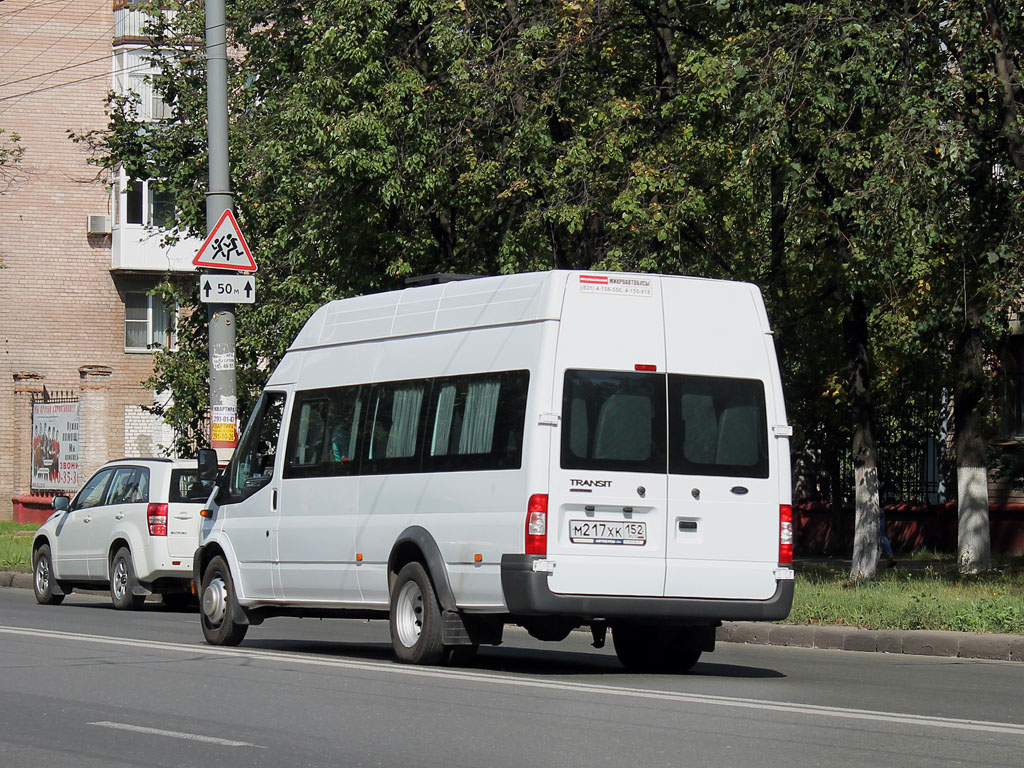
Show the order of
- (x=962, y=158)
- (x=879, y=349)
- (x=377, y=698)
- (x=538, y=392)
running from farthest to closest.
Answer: (x=879, y=349)
(x=962, y=158)
(x=538, y=392)
(x=377, y=698)

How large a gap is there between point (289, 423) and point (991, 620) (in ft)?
20.3

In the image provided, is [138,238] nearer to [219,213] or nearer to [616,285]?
[219,213]

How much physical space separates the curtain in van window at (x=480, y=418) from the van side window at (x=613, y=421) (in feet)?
2.12

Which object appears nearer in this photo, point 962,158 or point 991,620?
point 991,620

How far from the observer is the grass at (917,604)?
1408 centimetres

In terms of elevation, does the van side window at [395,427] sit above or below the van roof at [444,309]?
below

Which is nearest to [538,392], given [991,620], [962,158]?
[991,620]

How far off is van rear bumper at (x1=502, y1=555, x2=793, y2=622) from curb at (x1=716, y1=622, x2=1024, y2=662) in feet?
9.44

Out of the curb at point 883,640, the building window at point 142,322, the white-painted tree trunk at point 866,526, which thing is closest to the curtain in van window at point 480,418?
the curb at point 883,640

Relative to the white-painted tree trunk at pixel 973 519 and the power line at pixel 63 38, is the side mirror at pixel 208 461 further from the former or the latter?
the power line at pixel 63 38

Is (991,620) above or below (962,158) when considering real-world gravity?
below

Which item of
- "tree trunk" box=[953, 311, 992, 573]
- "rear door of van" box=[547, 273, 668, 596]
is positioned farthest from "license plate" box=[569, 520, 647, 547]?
"tree trunk" box=[953, 311, 992, 573]

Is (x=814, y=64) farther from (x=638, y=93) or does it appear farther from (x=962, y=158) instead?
(x=638, y=93)

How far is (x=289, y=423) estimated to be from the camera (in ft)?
44.4
